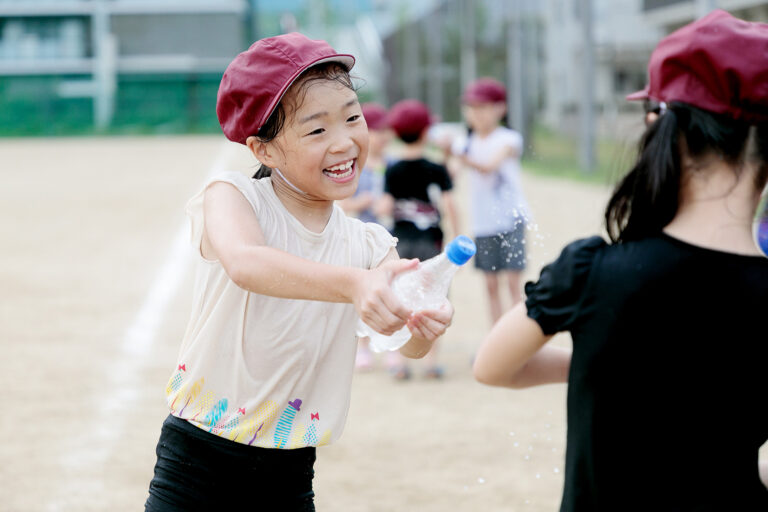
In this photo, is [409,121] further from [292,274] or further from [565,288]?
[565,288]

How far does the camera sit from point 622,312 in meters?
1.76

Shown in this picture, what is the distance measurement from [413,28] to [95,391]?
155 feet

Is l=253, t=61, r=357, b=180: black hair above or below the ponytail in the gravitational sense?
above

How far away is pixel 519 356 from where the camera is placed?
1.90m

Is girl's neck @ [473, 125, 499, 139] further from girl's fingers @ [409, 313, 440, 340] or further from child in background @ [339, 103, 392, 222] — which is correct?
girl's fingers @ [409, 313, 440, 340]

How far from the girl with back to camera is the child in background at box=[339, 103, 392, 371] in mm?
5294

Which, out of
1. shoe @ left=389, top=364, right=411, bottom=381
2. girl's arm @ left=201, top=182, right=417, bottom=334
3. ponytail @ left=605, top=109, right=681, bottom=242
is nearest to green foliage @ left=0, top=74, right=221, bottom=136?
shoe @ left=389, top=364, right=411, bottom=381

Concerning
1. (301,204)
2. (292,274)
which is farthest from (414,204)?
(292,274)

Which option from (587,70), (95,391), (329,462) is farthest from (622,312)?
(587,70)

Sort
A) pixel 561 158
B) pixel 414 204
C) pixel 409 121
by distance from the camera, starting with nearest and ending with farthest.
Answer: pixel 414 204 < pixel 409 121 < pixel 561 158

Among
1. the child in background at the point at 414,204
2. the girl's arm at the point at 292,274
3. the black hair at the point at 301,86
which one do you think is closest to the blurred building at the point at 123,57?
the child in background at the point at 414,204

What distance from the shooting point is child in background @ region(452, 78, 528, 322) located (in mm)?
7430

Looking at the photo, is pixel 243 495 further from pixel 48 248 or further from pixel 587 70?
pixel 587 70

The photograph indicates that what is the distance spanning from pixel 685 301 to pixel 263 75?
1047 millimetres
